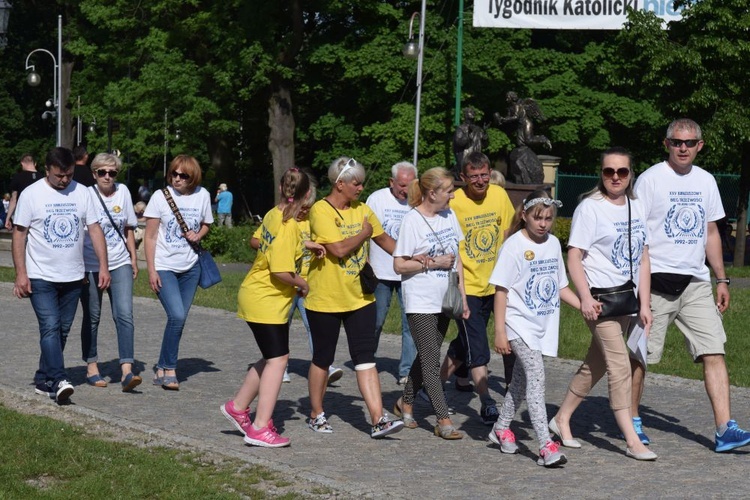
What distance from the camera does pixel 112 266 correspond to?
9633mm

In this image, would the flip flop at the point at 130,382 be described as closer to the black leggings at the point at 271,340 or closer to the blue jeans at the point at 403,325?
the blue jeans at the point at 403,325

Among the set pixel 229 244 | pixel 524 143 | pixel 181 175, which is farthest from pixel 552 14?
pixel 181 175

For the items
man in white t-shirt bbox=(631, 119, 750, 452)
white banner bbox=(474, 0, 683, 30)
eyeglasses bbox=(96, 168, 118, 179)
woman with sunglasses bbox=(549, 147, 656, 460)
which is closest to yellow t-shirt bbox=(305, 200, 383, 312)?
woman with sunglasses bbox=(549, 147, 656, 460)

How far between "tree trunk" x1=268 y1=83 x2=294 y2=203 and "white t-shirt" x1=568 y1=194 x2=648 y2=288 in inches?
1138

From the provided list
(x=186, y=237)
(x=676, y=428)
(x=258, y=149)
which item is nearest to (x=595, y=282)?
(x=676, y=428)

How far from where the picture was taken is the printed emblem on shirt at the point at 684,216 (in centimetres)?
762

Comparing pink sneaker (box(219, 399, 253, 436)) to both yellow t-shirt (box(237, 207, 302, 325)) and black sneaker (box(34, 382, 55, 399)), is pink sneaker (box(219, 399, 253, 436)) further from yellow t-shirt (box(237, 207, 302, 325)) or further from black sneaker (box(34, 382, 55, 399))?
black sneaker (box(34, 382, 55, 399))

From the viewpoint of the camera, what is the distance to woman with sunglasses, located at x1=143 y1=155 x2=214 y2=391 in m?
9.59

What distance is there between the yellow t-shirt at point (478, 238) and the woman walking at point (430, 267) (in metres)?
0.58

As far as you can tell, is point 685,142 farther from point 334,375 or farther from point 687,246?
point 334,375

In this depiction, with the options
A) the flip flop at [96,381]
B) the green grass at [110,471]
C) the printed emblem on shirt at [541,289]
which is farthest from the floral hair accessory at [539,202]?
Result: the flip flop at [96,381]

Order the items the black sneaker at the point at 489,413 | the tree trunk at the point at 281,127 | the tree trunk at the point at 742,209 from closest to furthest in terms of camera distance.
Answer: the black sneaker at the point at 489,413
the tree trunk at the point at 742,209
the tree trunk at the point at 281,127

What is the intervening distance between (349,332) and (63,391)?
7.01ft

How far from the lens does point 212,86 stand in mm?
37125
